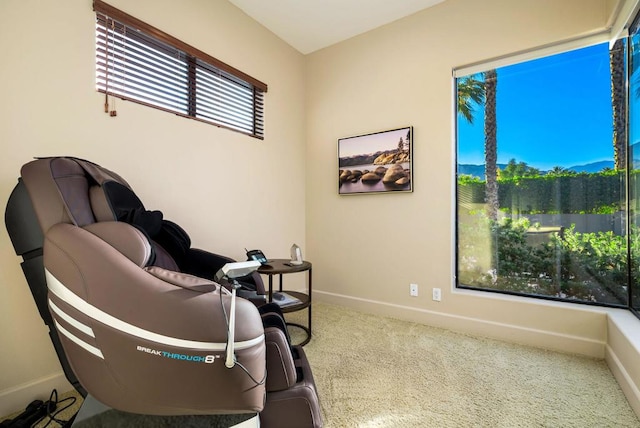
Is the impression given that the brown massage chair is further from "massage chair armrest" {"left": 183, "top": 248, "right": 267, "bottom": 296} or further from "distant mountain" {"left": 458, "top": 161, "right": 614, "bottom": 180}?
"distant mountain" {"left": 458, "top": 161, "right": 614, "bottom": 180}

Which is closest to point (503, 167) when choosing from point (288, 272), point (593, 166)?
point (593, 166)

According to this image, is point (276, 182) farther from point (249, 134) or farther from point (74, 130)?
point (74, 130)

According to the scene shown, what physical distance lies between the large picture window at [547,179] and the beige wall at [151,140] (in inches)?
65.9

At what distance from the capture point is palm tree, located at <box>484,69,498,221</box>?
236 centimetres

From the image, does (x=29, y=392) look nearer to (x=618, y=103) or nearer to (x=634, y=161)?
(x=634, y=161)

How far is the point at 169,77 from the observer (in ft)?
6.69

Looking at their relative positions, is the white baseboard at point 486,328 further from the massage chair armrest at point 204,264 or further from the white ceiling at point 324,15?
the white ceiling at point 324,15

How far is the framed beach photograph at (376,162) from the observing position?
2598 mm

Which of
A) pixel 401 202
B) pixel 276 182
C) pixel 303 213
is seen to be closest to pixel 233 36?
pixel 276 182

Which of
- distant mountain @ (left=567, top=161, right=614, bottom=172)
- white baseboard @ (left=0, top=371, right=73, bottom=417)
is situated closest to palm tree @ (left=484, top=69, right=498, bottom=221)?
distant mountain @ (left=567, top=161, right=614, bottom=172)

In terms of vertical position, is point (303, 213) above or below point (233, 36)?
below

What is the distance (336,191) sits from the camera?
303 cm

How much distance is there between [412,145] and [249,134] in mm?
1459

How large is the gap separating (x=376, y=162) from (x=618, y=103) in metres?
1.69
